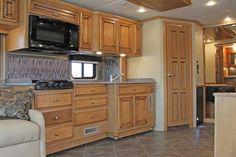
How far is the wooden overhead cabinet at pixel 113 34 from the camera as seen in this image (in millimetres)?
3891

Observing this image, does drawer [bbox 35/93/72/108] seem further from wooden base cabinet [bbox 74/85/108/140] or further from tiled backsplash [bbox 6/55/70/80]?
tiled backsplash [bbox 6/55/70/80]

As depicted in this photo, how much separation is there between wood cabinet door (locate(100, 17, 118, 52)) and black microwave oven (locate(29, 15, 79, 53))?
0.53 meters

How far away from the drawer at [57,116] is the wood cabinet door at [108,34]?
4.29 ft

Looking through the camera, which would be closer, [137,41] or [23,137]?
[23,137]

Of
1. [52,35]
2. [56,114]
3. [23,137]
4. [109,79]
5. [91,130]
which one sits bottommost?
[91,130]

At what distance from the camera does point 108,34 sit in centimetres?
405

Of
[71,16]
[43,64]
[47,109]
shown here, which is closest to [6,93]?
[47,109]

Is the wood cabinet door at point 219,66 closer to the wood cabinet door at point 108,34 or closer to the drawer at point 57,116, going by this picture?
the wood cabinet door at point 108,34

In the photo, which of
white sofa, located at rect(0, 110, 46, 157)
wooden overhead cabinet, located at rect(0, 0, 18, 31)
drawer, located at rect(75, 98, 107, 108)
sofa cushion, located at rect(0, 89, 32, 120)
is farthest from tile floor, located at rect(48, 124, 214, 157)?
wooden overhead cabinet, located at rect(0, 0, 18, 31)

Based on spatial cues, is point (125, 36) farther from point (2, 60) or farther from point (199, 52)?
point (2, 60)

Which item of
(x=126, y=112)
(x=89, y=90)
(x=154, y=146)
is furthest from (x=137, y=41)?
(x=154, y=146)

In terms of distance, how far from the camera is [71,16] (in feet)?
11.5

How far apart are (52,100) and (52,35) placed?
3.01 ft

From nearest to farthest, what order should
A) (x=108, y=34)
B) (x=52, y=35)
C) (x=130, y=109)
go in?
(x=52, y=35), (x=130, y=109), (x=108, y=34)
